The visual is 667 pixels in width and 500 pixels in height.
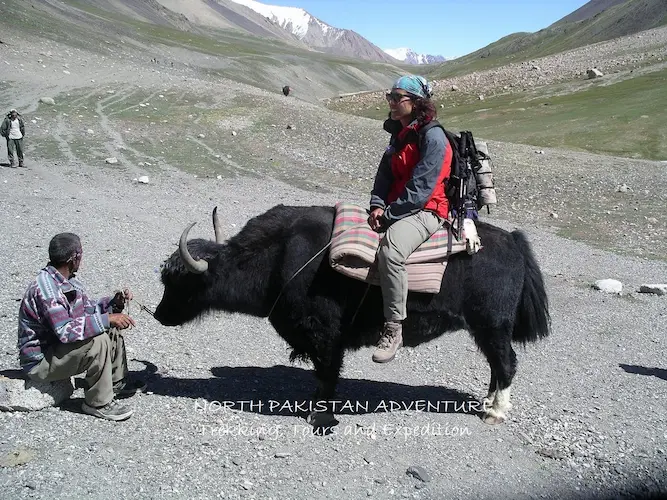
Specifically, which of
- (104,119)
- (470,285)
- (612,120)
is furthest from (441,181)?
(612,120)

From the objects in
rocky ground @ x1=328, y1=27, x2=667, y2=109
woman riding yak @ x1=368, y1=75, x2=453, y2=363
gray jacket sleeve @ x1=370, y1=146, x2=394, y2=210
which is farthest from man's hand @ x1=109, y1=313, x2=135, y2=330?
rocky ground @ x1=328, y1=27, x2=667, y2=109

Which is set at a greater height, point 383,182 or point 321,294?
point 383,182

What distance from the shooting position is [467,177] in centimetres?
489

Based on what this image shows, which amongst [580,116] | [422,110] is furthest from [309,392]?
[580,116]

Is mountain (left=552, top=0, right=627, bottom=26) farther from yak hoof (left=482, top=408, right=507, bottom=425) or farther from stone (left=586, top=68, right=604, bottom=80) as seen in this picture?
yak hoof (left=482, top=408, right=507, bottom=425)

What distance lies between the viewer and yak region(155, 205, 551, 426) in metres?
4.93

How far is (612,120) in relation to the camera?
29.3 meters

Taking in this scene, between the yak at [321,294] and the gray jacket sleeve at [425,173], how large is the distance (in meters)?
0.67

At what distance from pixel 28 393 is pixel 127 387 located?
32.3 inches

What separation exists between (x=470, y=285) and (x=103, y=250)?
5882 millimetres

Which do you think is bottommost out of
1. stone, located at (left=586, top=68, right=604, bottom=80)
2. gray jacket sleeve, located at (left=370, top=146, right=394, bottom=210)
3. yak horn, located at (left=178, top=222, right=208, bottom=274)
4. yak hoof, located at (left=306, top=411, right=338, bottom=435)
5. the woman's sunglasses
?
yak hoof, located at (left=306, top=411, right=338, bottom=435)

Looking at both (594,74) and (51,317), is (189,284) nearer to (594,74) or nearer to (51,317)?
(51,317)

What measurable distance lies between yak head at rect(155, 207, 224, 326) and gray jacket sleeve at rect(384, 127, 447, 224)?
1604 mm

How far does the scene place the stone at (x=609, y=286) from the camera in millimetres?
9219
